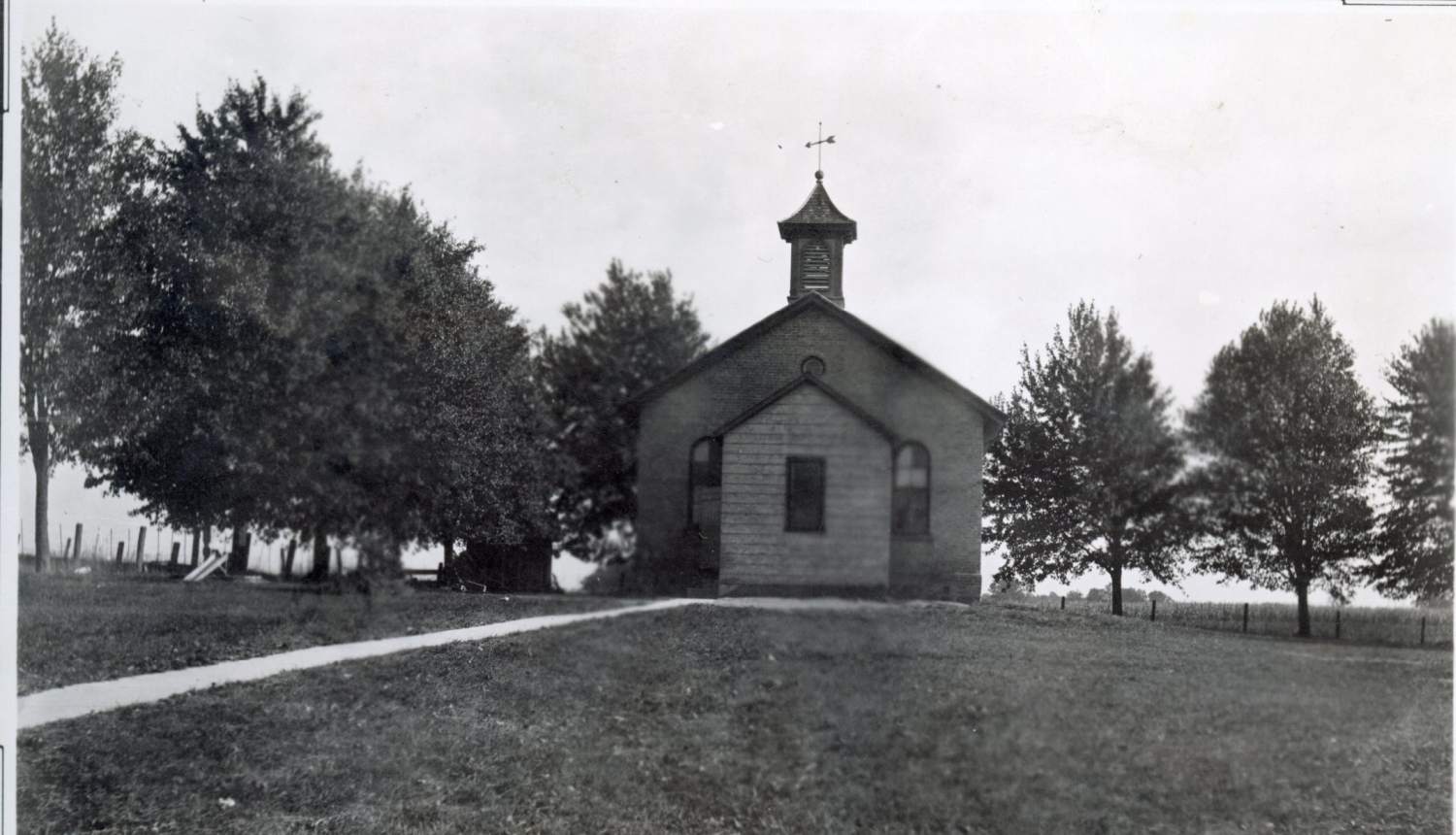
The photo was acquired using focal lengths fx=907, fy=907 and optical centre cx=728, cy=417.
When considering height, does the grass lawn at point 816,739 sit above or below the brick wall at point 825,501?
below

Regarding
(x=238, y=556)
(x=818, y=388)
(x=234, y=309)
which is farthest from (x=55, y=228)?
(x=818, y=388)

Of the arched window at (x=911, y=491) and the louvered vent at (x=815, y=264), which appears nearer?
the arched window at (x=911, y=491)

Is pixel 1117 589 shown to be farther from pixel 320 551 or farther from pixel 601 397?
pixel 320 551

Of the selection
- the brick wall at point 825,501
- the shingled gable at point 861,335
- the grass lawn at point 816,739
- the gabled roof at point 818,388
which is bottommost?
the grass lawn at point 816,739

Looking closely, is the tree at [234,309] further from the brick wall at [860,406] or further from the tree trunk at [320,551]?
the brick wall at [860,406]

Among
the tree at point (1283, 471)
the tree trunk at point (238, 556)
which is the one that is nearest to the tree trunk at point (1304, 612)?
the tree at point (1283, 471)

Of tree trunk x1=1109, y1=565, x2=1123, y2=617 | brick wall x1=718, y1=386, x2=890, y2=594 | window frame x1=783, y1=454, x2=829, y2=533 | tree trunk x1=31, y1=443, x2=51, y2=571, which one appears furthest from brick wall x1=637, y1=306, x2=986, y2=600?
tree trunk x1=31, y1=443, x2=51, y2=571
